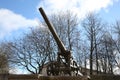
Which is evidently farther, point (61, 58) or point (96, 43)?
point (96, 43)

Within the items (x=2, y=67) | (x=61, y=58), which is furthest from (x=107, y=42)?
(x=61, y=58)

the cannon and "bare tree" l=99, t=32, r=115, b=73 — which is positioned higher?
"bare tree" l=99, t=32, r=115, b=73

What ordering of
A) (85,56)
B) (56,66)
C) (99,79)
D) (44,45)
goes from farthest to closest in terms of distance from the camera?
(85,56) → (44,45) → (99,79) → (56,66)

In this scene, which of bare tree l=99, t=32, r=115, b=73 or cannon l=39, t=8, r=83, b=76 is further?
bare tree l=99, t=32, r=115, b=73

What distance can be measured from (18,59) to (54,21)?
8503 millimetres

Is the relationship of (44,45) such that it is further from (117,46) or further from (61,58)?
(61,58)

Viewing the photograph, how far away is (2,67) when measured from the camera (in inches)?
1797

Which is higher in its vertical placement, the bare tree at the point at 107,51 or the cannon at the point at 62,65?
the bare tree at the point at 107,51

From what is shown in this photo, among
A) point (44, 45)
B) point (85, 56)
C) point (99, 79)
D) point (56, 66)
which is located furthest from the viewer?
point (85, 56)

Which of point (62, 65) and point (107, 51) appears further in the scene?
point (107, 51)

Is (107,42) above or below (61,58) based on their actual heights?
above

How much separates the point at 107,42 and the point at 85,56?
14.2ft

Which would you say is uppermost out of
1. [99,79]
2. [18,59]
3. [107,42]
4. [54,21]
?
[54,21]

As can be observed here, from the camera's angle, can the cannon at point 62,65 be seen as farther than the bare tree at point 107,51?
No
